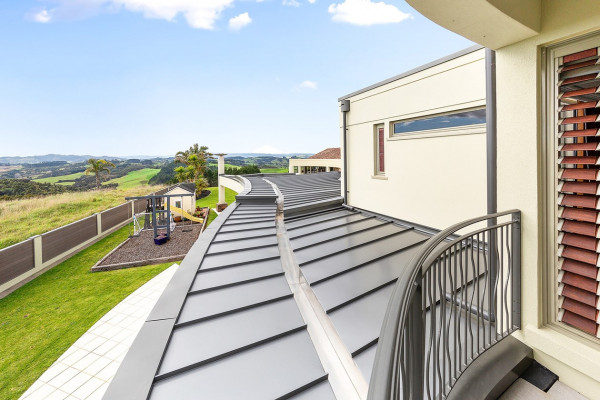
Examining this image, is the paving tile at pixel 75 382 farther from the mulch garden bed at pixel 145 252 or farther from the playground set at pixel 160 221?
the playground set at pixel 160 221

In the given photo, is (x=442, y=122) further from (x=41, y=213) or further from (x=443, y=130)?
(x=41, y=213)

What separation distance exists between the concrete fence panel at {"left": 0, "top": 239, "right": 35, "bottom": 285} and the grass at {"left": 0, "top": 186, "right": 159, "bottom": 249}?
398 centimetres

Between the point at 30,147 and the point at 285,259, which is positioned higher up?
the point at 30,147

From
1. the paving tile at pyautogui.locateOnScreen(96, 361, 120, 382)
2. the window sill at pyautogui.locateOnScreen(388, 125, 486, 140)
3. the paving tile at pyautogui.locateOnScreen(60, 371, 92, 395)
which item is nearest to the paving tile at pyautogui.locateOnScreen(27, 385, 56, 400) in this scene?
the paving tile at pyautogui.locateOnScreen(60, 371, 92, 395)

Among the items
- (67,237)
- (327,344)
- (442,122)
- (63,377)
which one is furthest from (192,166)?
(327,344)

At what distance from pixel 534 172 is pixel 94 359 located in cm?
870

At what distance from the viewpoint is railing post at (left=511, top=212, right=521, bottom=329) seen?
2.09 metres

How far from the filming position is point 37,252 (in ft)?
40.0

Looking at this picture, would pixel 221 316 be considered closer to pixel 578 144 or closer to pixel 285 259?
pixel 285 259

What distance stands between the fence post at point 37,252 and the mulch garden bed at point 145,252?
2384 millimetres

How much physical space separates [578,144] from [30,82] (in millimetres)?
86042

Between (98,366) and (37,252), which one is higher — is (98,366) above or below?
below

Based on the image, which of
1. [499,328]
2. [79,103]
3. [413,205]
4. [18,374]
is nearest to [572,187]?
[499,328]

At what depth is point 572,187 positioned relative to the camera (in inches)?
74.1
